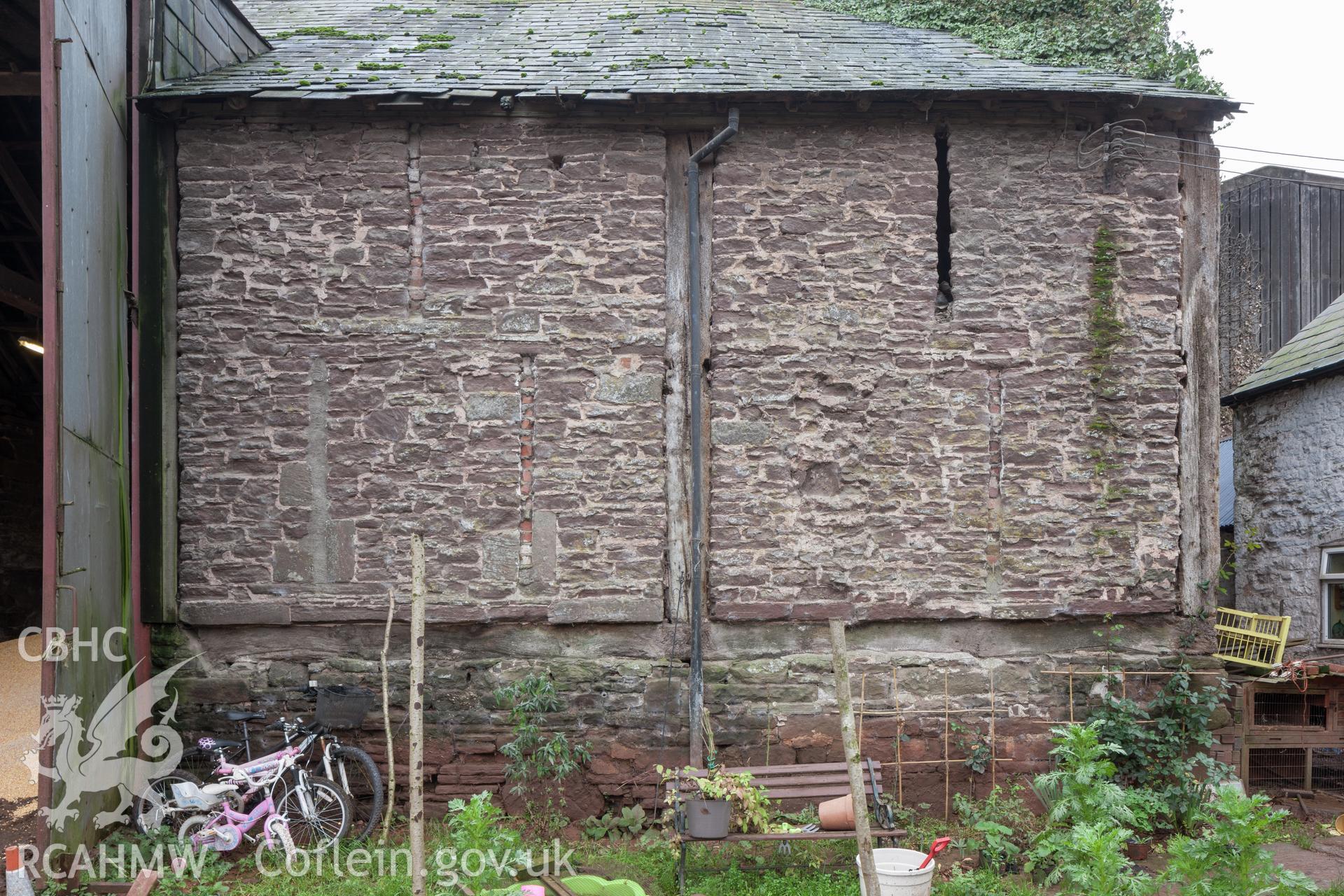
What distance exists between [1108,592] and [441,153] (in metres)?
6.06

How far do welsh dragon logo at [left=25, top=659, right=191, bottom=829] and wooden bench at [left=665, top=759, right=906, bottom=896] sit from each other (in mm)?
3591

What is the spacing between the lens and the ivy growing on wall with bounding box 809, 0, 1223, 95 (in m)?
7.59

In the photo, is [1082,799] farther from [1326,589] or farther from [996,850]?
[1326,589]

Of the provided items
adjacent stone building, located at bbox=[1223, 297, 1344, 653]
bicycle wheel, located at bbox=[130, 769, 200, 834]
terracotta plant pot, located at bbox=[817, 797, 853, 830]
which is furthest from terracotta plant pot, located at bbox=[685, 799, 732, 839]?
adjacent stone building, located at bbox=[1223, 297, 1344, 653]

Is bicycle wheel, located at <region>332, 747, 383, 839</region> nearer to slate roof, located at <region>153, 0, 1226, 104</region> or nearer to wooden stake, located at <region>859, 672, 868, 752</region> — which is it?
wooden stake, located at <region>859, 672, 868, 752</region>

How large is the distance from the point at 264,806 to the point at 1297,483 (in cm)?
1091

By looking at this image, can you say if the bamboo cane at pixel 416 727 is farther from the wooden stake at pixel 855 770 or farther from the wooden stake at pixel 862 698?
the wooden stake at pixel 862 698

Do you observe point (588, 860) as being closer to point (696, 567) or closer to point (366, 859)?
point (366, 859)

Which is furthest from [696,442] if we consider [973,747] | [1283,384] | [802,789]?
[1283,384]

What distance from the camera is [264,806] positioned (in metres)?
6.19

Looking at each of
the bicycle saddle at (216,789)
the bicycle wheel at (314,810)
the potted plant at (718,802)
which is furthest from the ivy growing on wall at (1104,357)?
the bicycle saddle at (216,789)

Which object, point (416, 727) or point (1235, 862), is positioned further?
point (1235, 862)

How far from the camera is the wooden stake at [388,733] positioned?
642cm

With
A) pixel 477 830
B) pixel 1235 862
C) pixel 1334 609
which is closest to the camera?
pixel 1235 862
